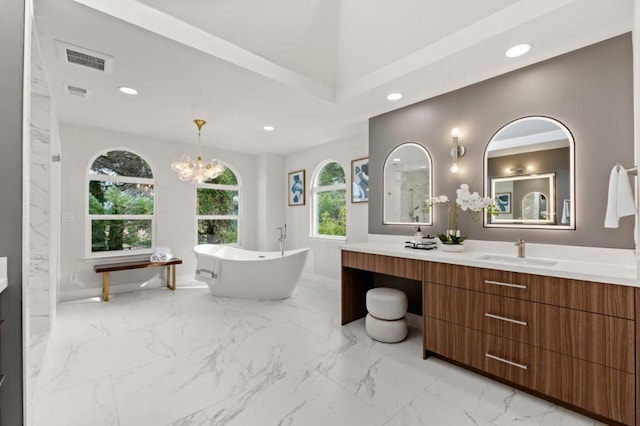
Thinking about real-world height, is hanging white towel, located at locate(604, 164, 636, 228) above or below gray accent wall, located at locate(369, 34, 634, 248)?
below

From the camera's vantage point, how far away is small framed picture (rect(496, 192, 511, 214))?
2.51 m

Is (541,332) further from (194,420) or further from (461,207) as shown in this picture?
(194,420)

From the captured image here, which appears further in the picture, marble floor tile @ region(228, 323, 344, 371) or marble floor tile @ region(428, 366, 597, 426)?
marble floor tile @ region(228, 323, 344, 371)

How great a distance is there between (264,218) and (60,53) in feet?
12.8

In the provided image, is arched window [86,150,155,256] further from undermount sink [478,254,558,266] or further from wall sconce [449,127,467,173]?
undermount sink [478,254,558,266]

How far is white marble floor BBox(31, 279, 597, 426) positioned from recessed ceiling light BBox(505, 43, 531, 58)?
2500mm

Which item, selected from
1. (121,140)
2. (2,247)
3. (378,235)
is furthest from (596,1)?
(121,140)

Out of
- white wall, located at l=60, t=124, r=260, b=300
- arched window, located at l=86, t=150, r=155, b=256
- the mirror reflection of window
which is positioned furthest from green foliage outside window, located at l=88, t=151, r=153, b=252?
the mirror reflection of window

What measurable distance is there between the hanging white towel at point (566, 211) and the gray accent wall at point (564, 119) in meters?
0.05

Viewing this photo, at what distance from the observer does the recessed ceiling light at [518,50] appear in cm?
211

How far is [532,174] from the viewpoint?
240cm

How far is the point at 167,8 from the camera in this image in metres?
1.98

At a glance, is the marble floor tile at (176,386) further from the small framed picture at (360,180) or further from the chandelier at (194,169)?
the small framed picture at (360,180)

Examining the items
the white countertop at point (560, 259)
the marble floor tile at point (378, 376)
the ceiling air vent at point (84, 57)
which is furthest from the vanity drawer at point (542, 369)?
the ceiling air vent at point (84, 57)
